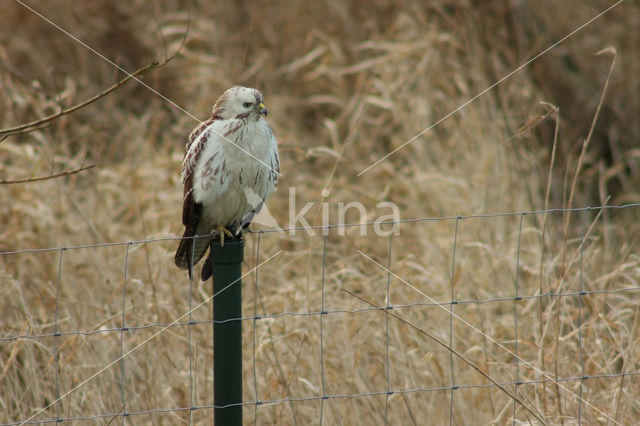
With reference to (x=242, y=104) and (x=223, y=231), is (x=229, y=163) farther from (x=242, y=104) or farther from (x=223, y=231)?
(x=223, y=231)

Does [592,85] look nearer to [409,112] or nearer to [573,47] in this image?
[573,47]

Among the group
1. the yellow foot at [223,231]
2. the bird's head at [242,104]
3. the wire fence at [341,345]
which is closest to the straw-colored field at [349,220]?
the wire fence at [341,345]

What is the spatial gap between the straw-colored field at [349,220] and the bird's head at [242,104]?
0.67 feet

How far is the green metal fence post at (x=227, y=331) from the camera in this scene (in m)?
2.41

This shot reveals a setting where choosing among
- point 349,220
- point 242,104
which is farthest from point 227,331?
point 349,220

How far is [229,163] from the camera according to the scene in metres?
3.05

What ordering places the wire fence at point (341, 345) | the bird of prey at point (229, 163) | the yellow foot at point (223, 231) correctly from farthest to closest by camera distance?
the yellow foot at point (223, 231) → the bird of prey at point (229, 163) → the wire fence at point (341, 345)

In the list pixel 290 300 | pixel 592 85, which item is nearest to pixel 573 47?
pixel 592 85

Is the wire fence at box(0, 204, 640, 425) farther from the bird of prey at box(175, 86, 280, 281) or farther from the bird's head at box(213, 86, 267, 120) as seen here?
the bird's head at box(213, 86, 267, 120)

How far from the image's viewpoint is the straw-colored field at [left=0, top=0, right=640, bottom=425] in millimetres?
3127

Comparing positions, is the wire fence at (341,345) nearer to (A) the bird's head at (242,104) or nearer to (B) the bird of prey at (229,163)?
(B) the bird of prey at (229,163)

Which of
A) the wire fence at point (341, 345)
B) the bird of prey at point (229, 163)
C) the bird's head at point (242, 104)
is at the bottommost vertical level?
the wire fence at point (341, 345)

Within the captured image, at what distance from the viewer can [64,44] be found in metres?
7.44

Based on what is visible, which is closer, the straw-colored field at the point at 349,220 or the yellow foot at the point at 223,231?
the straw-colored field at the point at 349,220
